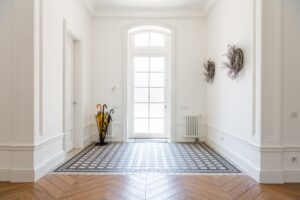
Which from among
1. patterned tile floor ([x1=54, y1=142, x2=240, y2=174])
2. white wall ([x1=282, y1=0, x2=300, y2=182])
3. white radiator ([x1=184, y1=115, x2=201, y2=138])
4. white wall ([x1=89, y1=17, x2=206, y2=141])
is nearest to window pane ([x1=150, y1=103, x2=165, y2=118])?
white wall ([x1=89, y1=17, x2=206, y2=141])

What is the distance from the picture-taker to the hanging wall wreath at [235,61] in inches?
183

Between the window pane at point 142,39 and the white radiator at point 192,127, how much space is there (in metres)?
2.43

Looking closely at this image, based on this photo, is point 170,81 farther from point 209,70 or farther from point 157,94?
point 209,70

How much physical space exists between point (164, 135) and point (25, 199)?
200 inches

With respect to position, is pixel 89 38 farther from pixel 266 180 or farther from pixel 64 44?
pixel 266 180

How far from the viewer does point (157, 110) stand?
7902mm

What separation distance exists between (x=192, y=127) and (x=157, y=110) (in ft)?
3.74

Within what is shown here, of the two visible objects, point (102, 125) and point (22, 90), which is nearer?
point (22, 90)

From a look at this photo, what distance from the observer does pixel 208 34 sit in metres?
7.27

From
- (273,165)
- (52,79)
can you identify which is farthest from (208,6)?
(273,165)

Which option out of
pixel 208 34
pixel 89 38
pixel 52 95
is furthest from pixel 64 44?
pixel 208 34

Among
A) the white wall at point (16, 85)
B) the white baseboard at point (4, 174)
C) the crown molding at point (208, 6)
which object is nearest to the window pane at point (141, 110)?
the crown molding at point (208, 6)

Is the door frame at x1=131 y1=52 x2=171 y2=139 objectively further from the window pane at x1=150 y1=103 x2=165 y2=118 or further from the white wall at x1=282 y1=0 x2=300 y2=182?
the white wall at x1=282 y1=0 x2=300 y2=182

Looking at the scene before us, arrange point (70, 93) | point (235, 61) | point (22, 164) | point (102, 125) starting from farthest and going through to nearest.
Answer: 1. point (102, 125)
2. point (70, 93)
3. point (235, 61)
4. point (22, 164)
